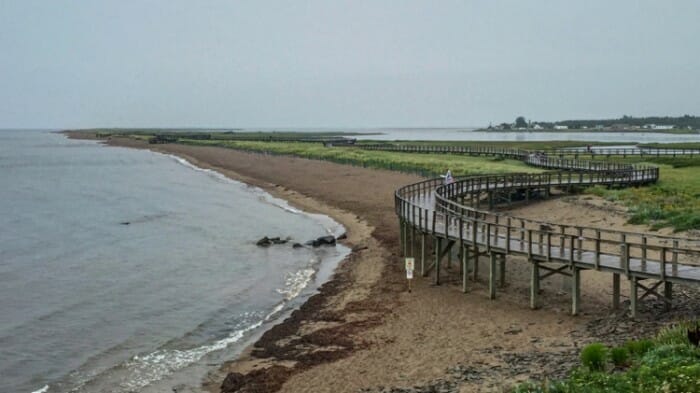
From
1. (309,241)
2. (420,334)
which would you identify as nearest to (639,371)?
(420,334)

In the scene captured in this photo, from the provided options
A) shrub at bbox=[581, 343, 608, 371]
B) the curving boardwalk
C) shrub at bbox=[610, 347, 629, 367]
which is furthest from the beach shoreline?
shrub at bbox=[610, 347, 629, 367]

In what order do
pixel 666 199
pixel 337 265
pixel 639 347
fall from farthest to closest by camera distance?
1. pixel 666 199
2. pixel 337 265
3. pixel 639 347

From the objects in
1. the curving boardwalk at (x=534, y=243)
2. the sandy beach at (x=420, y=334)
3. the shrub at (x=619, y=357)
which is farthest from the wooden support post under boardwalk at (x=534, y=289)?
the shrub at (x=619, y=357)

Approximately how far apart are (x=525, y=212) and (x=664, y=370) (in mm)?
28876

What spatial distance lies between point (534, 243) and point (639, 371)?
9.50 metres

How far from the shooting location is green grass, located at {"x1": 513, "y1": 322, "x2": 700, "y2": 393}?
1080 cm

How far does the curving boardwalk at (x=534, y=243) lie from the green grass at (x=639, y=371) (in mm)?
4317

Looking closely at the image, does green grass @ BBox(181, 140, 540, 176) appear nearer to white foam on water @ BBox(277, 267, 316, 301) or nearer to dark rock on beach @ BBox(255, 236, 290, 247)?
dark rock on beach @ BBox(255, 236, 290, 247)

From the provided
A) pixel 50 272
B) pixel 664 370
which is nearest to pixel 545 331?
pixel 664 370

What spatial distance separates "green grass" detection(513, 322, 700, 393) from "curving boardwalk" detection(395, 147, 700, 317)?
4.32 metres

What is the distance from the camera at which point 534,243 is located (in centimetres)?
2091

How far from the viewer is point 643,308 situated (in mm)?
18406

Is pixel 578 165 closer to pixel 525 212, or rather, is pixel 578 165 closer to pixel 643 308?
pixel 525 212

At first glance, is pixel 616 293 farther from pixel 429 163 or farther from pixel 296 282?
pixel 429 163
